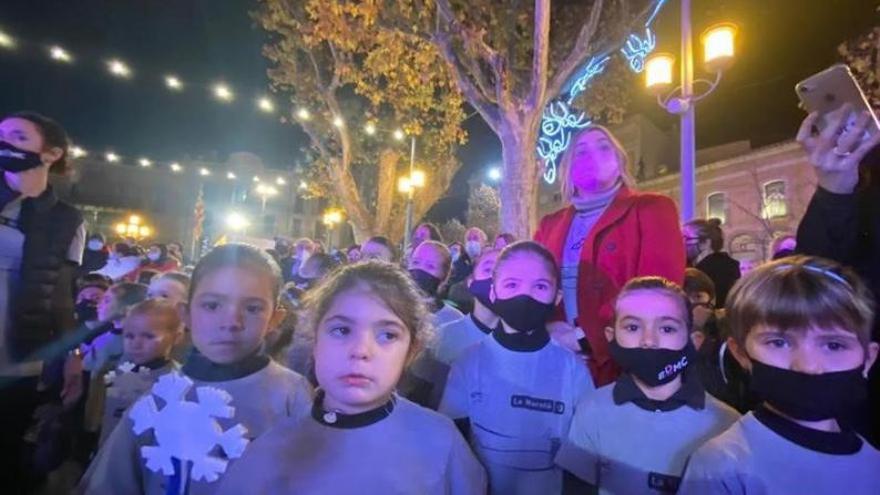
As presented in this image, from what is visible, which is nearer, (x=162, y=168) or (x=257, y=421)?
(x=257, y=421)

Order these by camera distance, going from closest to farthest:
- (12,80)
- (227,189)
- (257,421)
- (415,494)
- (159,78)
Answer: (415,494) < (257,421) < (12,80) < (159,78) < (227,189)

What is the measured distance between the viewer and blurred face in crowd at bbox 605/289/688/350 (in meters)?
2.42

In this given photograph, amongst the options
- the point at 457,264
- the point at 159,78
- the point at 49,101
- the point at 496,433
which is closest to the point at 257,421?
the point at 496,433

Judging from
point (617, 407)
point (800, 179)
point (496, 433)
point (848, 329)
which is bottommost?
point (496, 433)

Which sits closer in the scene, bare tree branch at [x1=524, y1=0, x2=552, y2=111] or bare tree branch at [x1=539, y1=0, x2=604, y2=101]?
bare tree branch at [x1=524, y1=0, x2=552, y2=111]

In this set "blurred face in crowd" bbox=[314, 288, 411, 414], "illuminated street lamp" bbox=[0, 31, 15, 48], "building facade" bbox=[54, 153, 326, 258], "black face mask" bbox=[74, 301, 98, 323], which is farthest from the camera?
"building facade" bbox=[54, 153, 326, 258]

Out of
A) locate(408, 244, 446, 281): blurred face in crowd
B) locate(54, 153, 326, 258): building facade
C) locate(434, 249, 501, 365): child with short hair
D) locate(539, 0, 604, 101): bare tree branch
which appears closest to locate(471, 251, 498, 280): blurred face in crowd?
locate(434, 249, 501, 365): child with short hair

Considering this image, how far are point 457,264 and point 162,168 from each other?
46.1 meters

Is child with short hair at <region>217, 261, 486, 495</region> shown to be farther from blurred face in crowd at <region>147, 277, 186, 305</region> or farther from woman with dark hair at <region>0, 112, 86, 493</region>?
blurred face in crowd at <region>147, 277, 186, 305</region>

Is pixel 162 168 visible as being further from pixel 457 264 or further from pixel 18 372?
pixel 18 372

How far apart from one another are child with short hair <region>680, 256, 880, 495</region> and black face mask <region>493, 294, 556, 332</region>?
0.99 m

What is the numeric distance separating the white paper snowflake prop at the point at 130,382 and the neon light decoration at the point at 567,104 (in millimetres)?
8111

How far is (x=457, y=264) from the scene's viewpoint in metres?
8.02

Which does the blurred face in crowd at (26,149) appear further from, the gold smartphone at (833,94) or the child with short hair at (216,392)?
the gold smartphone at (833,94)
